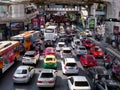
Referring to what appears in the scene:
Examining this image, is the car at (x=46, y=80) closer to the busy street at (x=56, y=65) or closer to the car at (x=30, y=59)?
the busy street at (x=56, y=65)

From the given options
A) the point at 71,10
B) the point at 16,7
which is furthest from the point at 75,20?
the point at 16,7

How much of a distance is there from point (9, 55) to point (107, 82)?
12294 mm

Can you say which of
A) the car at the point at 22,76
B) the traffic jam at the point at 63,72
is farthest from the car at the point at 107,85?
the car at the point at 22,76

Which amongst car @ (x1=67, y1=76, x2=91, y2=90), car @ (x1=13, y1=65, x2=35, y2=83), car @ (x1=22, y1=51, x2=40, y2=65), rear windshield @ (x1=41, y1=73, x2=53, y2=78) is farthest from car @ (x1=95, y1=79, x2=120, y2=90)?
car @ (x1=22, y1=51, x2=40, y2=65)

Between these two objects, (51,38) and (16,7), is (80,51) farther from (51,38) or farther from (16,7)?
(16,7)

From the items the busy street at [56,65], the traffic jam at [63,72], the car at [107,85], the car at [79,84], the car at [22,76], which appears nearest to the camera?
the car at [107,85]

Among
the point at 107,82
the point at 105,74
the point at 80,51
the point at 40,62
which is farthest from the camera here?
the point at 80,51

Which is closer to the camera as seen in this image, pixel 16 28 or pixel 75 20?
pixel 16 28

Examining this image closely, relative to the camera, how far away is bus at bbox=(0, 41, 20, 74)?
87.0ft

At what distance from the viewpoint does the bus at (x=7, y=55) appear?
2652 centimetres

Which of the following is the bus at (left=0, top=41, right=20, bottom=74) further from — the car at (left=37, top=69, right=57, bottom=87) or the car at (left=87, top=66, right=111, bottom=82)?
the car at (left=87, top=66, right=111, bottom=82)

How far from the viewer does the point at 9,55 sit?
1167 inches

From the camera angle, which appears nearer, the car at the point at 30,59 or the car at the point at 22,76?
the car at the point at 22,76

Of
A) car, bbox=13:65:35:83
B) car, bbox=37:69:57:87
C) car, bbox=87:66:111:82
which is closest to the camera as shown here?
car, bbox=37:69:57:87
